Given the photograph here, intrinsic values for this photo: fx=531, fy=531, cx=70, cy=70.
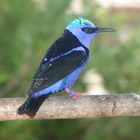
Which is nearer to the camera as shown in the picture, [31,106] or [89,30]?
[31,106]

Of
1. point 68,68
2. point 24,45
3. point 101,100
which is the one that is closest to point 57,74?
point 68,68

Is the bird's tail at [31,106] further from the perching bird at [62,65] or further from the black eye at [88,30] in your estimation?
the black eye at [88,30]

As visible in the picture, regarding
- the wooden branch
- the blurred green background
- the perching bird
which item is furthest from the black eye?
the blurred green background

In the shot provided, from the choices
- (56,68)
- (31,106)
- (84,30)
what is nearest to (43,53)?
(84,30)

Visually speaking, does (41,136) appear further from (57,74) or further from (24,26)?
(57,74)

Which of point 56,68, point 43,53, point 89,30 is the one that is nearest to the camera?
point 56,68

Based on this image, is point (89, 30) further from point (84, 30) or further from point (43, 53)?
point (43, 53)

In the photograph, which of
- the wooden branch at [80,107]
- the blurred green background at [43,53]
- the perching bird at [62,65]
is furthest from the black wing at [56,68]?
the blurred green background at [43,53]
